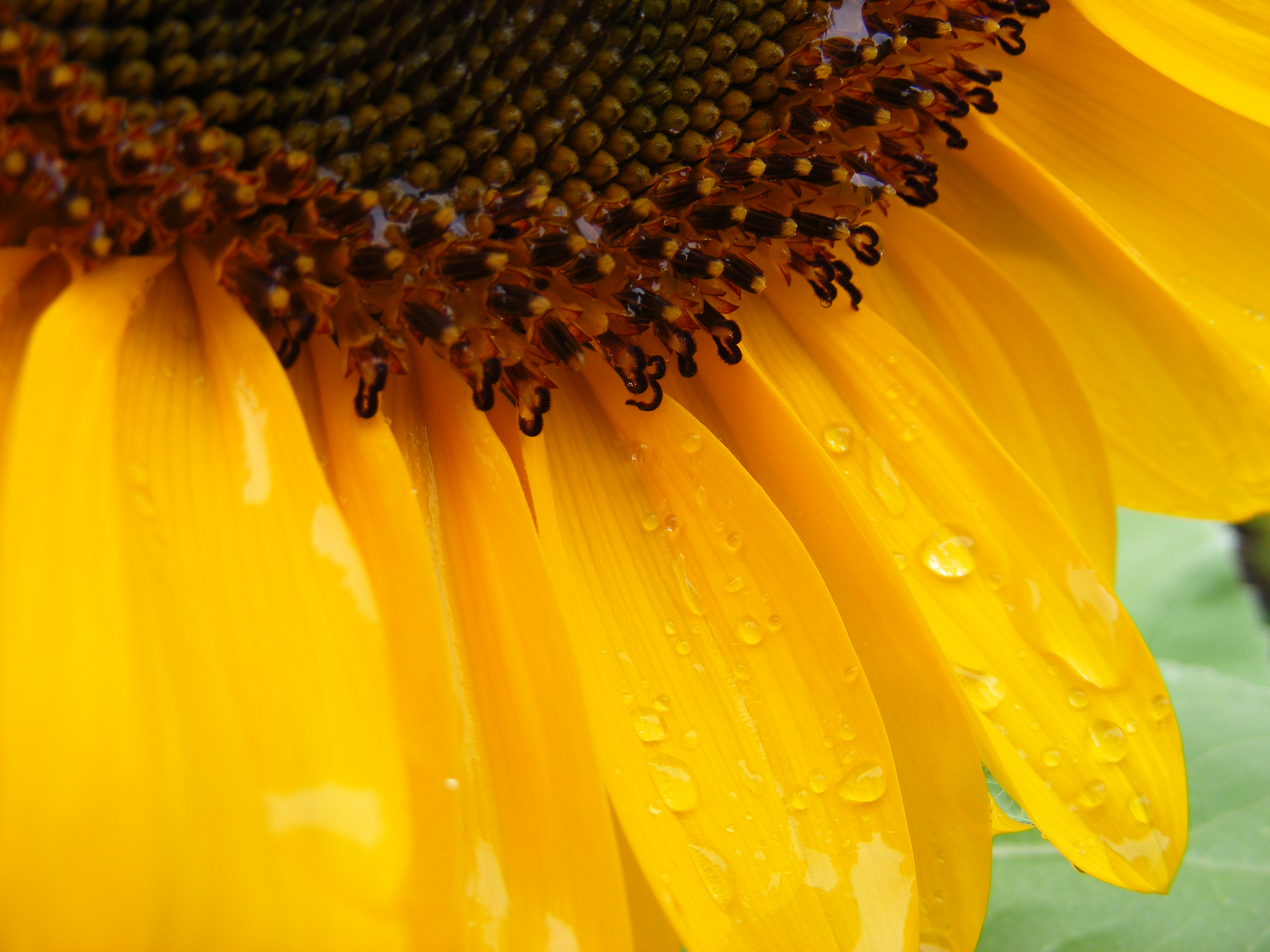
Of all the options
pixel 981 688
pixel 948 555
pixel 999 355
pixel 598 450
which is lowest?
pixel 981 688

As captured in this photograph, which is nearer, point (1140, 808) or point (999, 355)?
point (1140, 808)

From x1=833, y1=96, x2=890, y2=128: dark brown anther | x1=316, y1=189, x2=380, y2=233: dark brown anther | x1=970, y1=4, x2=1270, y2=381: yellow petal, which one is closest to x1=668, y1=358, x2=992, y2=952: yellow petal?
x1=833, y1=96, x2=890, y2=128: dark brown anther

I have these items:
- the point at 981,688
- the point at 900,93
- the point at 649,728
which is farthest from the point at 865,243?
the point at 649,728

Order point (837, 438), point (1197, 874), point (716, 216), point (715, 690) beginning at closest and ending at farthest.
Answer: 1. point (715, 690)
2. point (716, 216)
3. point (837, 438)
4. point (1197, 874)

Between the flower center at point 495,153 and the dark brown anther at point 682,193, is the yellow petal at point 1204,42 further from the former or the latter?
the dark brown anther at point 682,193

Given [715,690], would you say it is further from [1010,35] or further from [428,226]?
[1010,35]

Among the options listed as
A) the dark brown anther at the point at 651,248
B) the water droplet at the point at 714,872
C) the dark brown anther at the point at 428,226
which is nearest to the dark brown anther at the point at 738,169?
the dark brown anther at the point at 651,248

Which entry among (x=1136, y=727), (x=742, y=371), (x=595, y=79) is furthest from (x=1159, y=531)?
(x=595, y=79)

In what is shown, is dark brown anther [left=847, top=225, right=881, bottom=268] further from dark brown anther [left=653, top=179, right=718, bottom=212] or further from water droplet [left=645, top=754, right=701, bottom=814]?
water droplet [left=645, top=754, right=701, bottom=814]
